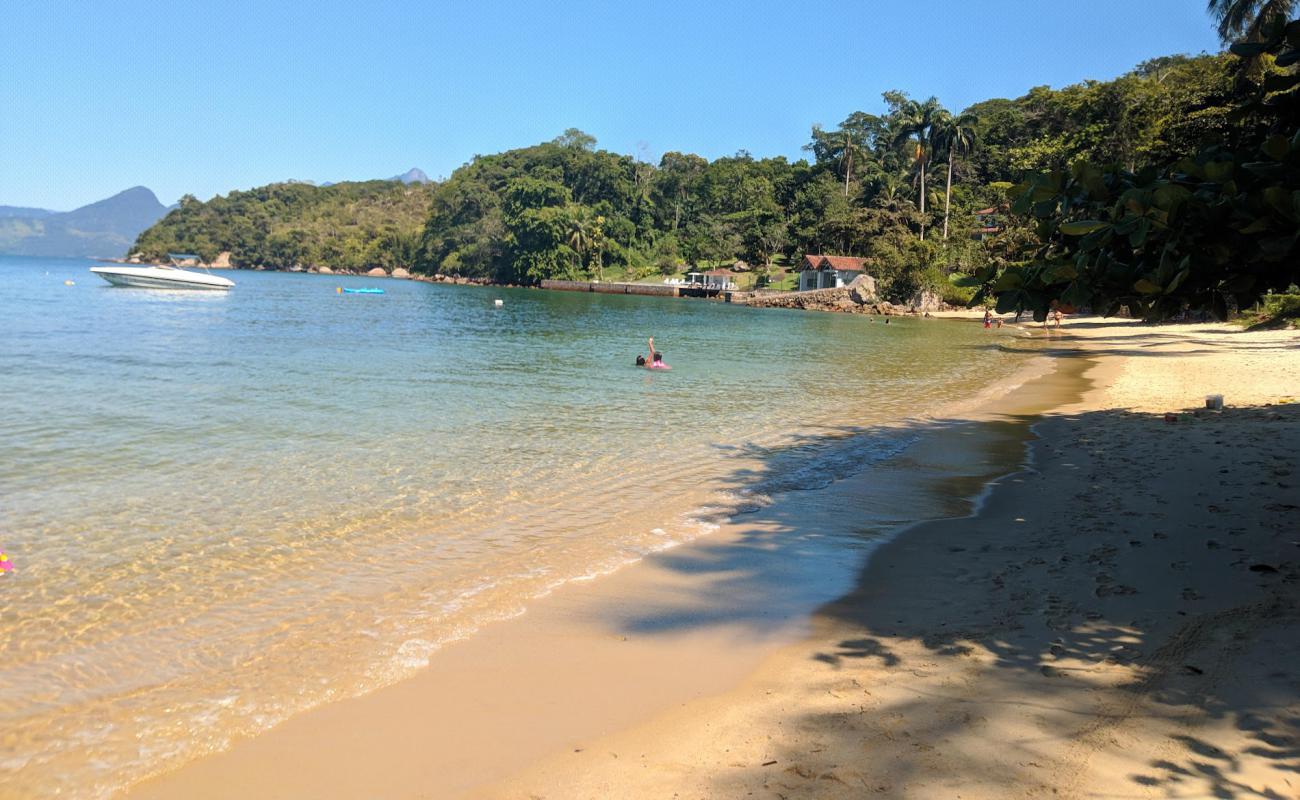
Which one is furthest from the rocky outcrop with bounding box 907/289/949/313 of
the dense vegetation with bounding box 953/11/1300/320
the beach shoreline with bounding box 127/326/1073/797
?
the dense vegetation with bounding box 953/11/1300/320

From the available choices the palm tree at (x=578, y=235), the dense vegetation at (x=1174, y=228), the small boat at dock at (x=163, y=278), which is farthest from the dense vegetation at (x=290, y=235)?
the dense vegetation at (x=1174, y=228)

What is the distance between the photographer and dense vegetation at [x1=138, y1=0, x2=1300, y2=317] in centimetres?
485

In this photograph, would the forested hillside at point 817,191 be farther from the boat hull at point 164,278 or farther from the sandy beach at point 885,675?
the boat hull at point 164,278

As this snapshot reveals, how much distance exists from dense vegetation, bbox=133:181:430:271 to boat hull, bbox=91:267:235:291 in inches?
3713

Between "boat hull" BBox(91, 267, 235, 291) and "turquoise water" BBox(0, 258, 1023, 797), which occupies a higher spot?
"boat hull" BBox(91, 267, 235, 291)

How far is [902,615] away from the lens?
6035 millimetres

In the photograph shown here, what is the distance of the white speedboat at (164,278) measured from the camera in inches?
2581

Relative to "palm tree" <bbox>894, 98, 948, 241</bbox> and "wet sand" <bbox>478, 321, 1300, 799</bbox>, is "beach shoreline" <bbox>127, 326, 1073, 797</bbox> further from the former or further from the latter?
"palm tree" <bbox>894, 98, 948, 241</bbox>

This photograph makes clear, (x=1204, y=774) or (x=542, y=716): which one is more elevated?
(x=1204, y=774)

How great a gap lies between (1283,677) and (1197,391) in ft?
55.4

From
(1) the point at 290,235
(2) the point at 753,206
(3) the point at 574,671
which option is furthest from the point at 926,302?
(1) the point at 290,235

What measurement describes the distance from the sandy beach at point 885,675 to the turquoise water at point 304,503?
656 mm

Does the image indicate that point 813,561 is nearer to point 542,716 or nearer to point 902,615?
point 902,615

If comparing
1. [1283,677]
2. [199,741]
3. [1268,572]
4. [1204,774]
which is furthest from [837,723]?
[1268,572]
